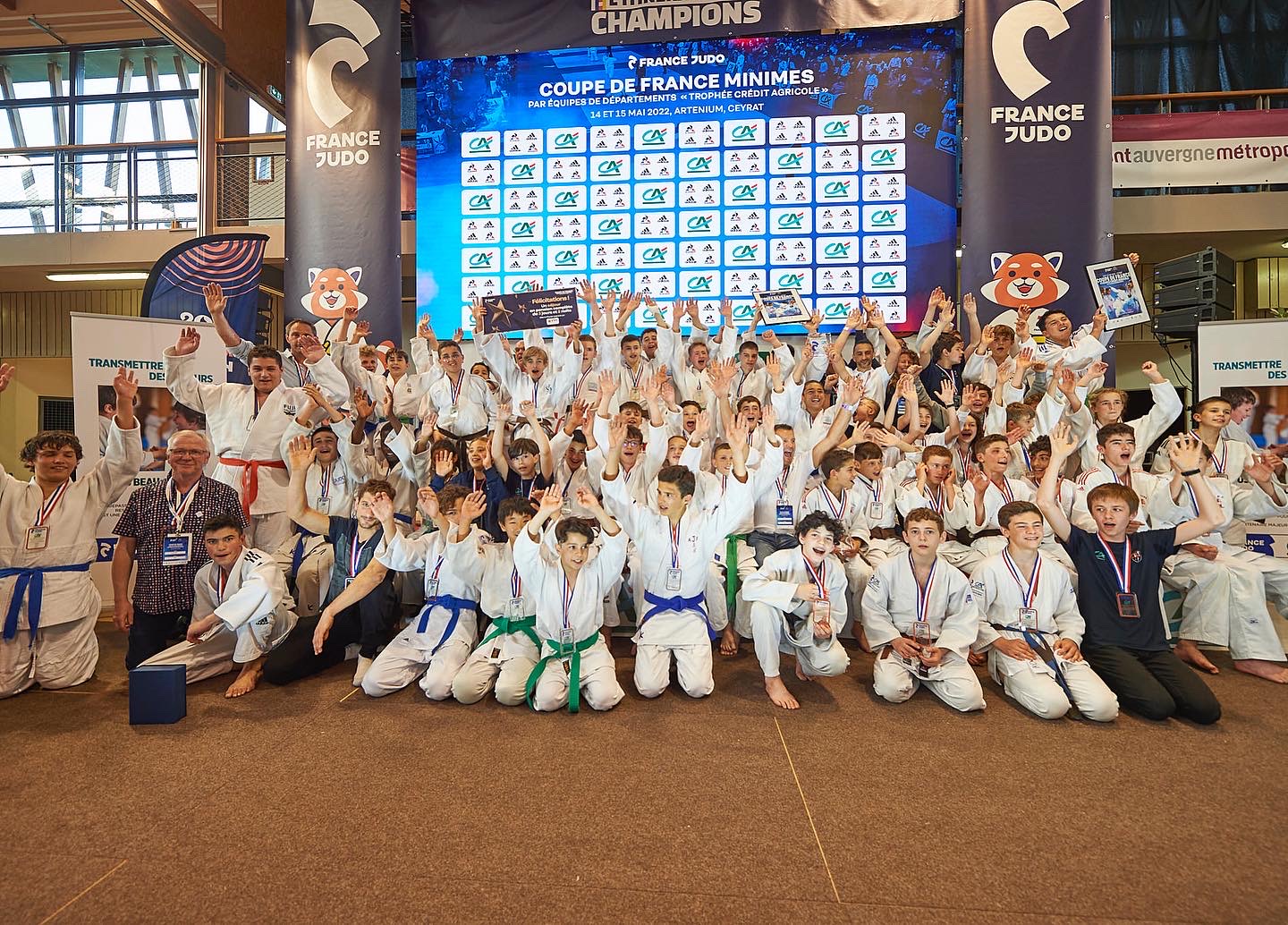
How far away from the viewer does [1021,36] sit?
6.89 meters

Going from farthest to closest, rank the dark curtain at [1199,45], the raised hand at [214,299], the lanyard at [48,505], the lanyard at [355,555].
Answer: the dark curtain at [1199,45], the raised hand at [214,299], the lanyard at [355,555], the lanyard at [48,505]

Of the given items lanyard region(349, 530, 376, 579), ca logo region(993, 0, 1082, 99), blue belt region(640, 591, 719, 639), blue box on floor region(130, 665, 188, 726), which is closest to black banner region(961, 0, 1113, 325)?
ca logo region(993, 0, 1082, 99)

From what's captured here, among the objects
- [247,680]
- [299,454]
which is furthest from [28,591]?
[299,454]

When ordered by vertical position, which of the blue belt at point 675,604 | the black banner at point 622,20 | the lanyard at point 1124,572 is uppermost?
the black banner at point 622,20

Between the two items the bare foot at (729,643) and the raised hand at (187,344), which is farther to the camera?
the raised hand at (187,344)

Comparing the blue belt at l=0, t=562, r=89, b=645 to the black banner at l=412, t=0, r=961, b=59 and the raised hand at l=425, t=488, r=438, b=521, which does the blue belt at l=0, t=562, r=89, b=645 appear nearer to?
the raised hand at l=425, t=488, r=438, b=521

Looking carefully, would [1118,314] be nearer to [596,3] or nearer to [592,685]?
[592,685]

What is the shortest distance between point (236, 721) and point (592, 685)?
1709 mm

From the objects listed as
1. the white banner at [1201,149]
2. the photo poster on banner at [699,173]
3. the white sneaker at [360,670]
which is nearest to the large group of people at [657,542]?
the white sneaker at [360,670]

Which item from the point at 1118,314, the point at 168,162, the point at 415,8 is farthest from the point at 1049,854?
the point at 168,162

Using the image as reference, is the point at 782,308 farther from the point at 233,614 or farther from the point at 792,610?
the point at 233,614

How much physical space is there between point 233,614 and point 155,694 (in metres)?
0.51

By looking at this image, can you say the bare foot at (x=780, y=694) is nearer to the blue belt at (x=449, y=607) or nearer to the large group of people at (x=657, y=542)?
the large group of people at (x=657, y=542)

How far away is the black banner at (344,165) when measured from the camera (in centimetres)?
762
